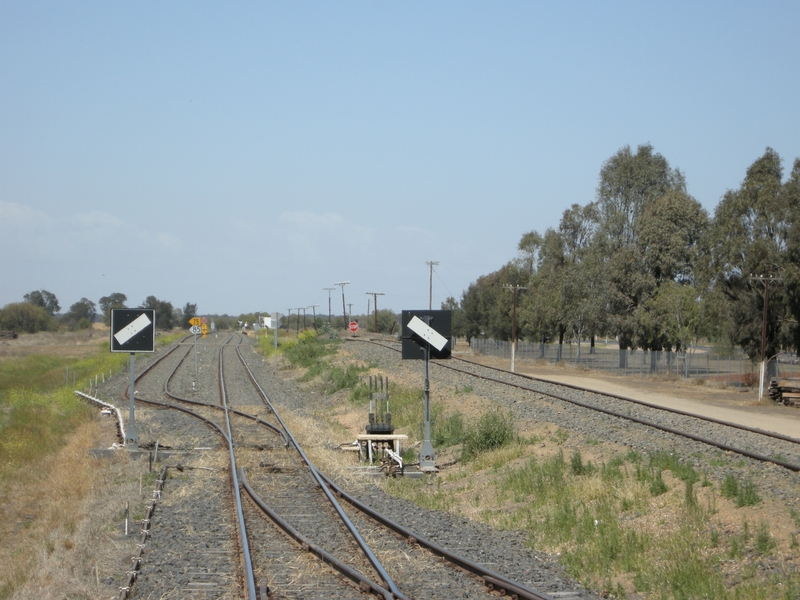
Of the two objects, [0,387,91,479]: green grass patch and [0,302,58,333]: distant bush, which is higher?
[0,302,58,333]: distant bush

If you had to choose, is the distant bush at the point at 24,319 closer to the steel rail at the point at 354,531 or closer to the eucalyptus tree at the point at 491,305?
the eucalyptus tree at the point at 491,305

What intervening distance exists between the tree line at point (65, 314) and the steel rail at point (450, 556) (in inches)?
3793

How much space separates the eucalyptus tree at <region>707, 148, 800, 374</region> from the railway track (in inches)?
1145

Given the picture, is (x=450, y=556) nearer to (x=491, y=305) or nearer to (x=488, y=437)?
(x=488, y=437)

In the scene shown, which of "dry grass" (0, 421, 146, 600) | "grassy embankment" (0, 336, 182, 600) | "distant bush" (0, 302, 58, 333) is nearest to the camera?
"dry grass" (0, 421, 146, 600)

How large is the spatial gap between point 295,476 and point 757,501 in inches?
287

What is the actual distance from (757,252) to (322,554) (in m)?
34.5

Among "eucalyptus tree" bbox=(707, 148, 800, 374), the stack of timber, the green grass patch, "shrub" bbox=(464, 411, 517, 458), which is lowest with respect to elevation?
the stack of timber

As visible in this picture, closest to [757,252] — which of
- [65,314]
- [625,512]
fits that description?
[625,512]

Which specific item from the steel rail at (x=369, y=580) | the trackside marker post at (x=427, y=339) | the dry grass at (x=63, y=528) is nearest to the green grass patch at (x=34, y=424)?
the dry grass at (x=63, y=528)

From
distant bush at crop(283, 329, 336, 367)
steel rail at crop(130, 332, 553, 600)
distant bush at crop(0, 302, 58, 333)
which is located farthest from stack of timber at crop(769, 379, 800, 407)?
distant bush at crop(0, 302, 58, 333)

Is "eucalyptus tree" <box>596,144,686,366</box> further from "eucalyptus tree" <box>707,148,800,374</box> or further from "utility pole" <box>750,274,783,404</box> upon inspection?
"utility pole" <box>750,274,783,404</box>

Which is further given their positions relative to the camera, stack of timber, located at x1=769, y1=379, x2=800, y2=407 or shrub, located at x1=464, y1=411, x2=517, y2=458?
stack of timber, located at x1=769, y1=379, x2=800, y2=407

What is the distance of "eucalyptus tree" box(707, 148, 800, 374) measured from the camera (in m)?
36.7
